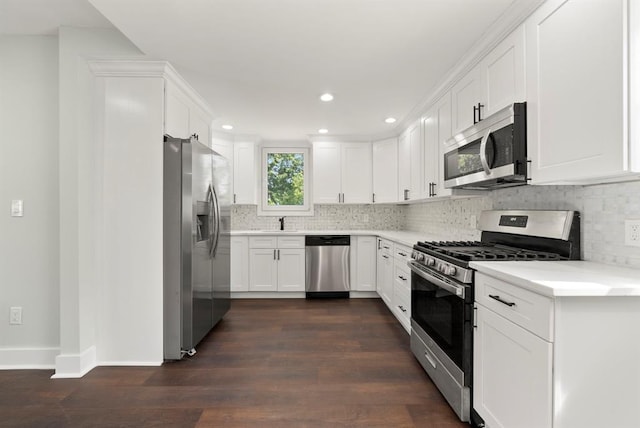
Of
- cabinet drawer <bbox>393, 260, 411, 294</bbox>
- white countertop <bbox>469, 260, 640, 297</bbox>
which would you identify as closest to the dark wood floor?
cabinet drawer <bbox>393, 260, 411, 294</bbox>

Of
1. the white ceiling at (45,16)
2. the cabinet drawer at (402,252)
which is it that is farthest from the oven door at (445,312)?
the white ceiling at (45,16)

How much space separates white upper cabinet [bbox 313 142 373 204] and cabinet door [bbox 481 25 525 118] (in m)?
2.78

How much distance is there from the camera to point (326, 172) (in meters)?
4.96

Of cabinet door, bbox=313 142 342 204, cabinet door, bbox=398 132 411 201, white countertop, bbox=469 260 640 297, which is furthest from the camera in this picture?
cabinet door, bbox=313 142 342 204

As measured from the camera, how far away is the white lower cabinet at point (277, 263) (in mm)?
4555

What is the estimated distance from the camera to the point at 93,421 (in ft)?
6.13

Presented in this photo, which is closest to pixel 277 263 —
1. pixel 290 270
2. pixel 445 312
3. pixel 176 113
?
pixel 290 270

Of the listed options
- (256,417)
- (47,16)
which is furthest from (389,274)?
(47,16)

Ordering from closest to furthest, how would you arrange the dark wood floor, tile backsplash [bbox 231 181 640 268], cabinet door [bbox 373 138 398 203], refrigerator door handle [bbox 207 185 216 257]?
tile backsplash [bbox 231 181 640 268] < the dark wood floor < refrigerator door handle [bbox 207 185 216 257] < cabinet door [bbox 373 138 398 203]

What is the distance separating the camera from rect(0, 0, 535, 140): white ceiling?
1849mm

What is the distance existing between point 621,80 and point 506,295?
95cm

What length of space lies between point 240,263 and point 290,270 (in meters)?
0.71

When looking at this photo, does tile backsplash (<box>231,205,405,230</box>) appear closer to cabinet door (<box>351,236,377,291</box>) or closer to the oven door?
cabinet door (<box>351,236,377,291</box>)

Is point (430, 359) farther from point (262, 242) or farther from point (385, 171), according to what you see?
point (385, 171)
